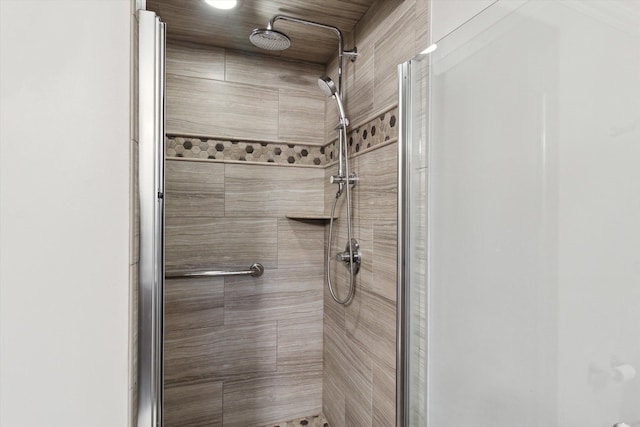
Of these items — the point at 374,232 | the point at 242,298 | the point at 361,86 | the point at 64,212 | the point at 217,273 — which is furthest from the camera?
the point at 242,298

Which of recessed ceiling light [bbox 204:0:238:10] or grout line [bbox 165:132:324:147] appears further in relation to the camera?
grout line [bbox 165:132:324:147]

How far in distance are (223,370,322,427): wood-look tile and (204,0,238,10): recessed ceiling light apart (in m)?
1.76

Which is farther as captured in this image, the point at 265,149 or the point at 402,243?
the point at 265,149

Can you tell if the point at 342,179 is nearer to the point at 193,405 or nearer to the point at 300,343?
the point at 300,343

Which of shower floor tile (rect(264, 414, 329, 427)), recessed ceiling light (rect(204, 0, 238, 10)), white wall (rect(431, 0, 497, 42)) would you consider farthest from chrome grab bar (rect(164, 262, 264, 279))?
white wall (rect(431, 0, 497, 42))

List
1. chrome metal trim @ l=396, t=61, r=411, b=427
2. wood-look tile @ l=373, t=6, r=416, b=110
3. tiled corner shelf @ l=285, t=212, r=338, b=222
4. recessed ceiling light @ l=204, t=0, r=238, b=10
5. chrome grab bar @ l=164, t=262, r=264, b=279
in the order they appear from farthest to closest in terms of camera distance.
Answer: tiled corner shelf @ l=285, t=212, r=338, b=222
chrome grab bar @ l=164, t=262, r=264, b=279
recessed ceiling light @ l=204, t=0, r=238, b=10
wood-look tile @ l=373, t=6, r=416, b=110
chrome metal trim @ l=396, t=61, r=411, b=427

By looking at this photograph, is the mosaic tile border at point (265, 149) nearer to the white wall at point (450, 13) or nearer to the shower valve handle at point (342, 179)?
the shower valve handle at point (342, 179)

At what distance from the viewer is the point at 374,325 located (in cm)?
137

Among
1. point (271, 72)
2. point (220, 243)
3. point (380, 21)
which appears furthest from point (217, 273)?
point (380, 21)

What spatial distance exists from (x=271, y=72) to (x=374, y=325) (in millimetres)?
1371

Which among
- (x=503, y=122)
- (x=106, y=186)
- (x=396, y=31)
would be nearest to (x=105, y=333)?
(x=106, y=186)

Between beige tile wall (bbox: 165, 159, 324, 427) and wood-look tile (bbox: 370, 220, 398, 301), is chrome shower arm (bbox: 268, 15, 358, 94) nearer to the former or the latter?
beige tile wall (bbox: 165, 159, 324, 427)

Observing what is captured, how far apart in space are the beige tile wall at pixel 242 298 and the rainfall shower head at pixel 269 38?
60 cm

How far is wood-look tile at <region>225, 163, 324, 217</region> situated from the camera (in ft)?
5.84
